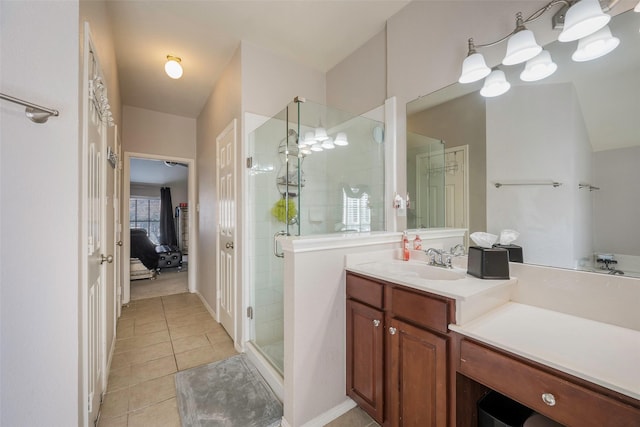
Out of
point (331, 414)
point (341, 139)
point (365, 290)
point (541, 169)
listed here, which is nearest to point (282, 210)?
point (341, 139)

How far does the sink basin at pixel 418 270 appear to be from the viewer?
55.7 inches

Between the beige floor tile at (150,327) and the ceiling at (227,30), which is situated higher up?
the ceiling at (227,30)

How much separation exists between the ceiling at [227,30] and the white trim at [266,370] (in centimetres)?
273

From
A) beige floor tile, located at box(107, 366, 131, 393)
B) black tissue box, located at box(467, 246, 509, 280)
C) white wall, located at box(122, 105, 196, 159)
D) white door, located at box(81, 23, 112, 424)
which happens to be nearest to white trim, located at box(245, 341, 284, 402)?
beige floor tile, located at box(107, 366, 131, 393)

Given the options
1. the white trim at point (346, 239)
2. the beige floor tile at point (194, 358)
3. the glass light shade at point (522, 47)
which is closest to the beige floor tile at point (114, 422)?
Result: the beige floor tile at point (194, 358)

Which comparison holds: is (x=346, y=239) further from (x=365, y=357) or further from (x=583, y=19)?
(x=583, y=19)

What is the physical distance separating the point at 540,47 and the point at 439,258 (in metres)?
1.19

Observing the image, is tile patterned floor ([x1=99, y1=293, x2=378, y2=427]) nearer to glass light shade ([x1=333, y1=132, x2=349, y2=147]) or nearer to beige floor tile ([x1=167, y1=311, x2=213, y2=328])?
beige floor tile ([x1=167, y1=311, x2=213, y2=328])

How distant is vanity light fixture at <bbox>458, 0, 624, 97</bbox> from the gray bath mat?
7.75ft

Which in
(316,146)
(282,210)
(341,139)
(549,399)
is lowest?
(549,399)

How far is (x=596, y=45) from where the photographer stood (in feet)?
3.58

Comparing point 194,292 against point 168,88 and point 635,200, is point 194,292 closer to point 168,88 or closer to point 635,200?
point 168,88

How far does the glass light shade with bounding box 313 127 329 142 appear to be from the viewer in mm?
2168

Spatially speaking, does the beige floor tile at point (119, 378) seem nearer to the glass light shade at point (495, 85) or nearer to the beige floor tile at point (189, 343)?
the beige floor tile at point (189, 343)
